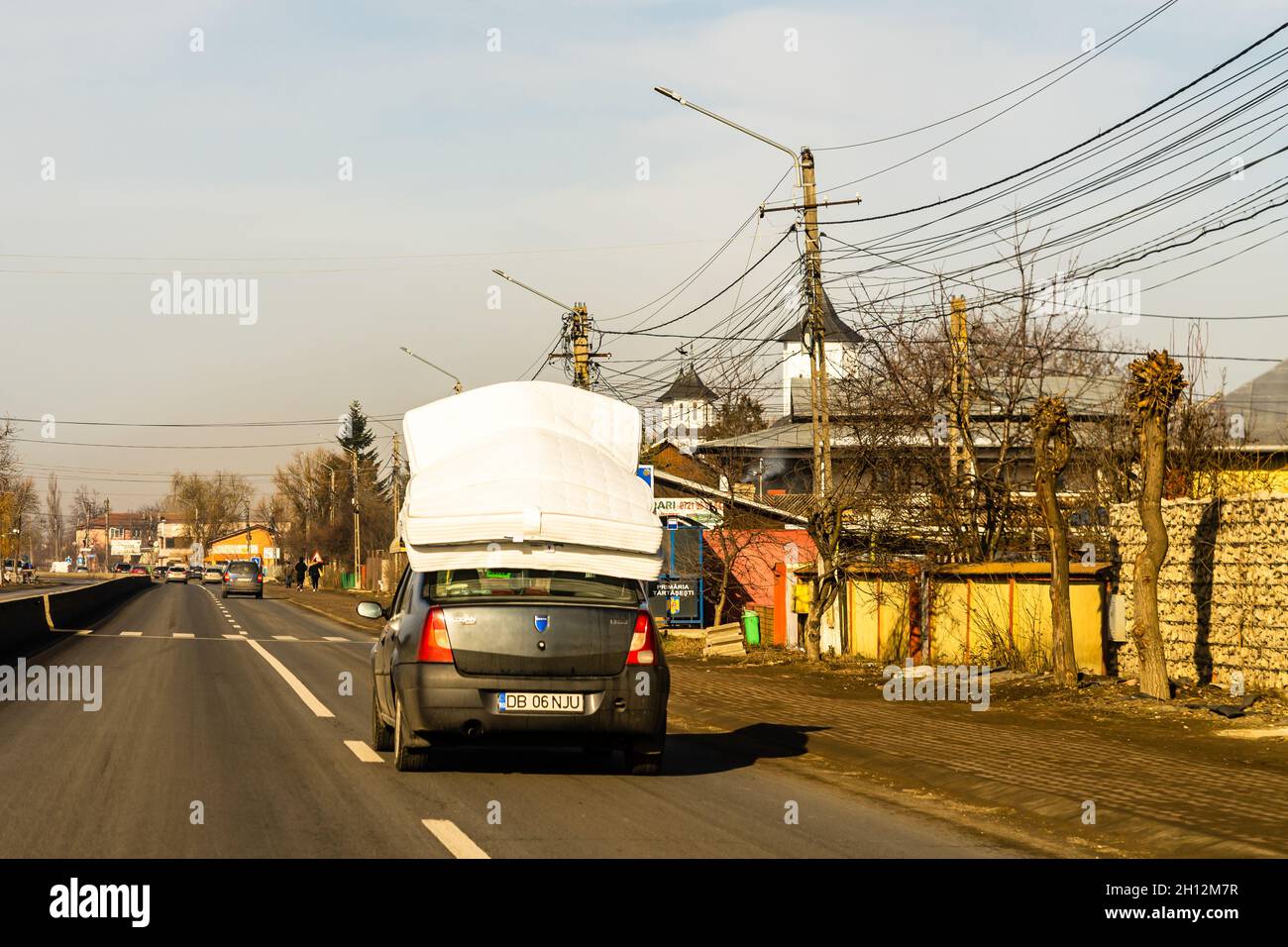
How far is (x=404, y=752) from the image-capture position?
10.3 metres

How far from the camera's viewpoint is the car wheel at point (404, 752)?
10.2 m

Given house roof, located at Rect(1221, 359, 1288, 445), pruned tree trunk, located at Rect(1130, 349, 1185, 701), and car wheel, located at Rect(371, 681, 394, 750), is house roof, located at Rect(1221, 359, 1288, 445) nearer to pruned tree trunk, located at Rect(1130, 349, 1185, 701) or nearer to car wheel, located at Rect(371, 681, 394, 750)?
pruned tree trunk, located at Rect(1130, 349, 1185, 701)

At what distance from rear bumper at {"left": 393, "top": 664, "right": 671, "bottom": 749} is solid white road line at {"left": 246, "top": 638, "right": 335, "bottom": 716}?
5.60 meters

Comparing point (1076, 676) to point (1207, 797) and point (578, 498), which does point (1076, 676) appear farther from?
point (578, 498)

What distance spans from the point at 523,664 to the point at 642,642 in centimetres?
91

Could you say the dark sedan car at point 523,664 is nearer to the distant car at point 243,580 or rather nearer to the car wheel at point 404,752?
the car wheel at point 404,752

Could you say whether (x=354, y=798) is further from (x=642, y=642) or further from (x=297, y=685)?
(x=297, y=685)

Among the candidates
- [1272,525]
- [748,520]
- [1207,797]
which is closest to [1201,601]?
[1272,525]

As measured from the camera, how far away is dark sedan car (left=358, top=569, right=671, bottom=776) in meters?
9.79

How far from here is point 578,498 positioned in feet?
35.1

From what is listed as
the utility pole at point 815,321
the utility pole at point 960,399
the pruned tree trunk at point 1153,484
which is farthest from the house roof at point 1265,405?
the pruned tree trunk at point 1153,484

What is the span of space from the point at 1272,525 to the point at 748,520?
68.8 ft

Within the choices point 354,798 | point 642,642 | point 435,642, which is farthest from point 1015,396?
point 354,798

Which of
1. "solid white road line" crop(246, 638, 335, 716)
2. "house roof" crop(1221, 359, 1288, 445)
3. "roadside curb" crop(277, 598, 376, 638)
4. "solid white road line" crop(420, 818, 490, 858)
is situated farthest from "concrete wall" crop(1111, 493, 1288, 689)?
"roadside curb" crop(277, 598, 376, 638)
